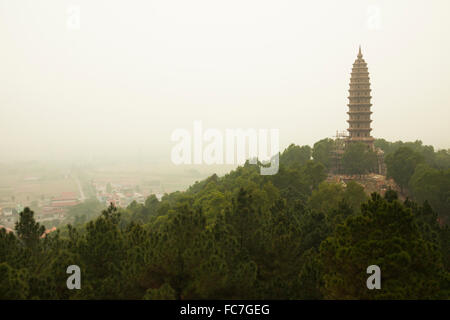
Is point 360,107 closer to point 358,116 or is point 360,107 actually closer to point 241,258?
point 358,116

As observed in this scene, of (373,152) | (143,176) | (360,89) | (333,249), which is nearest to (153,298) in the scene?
(333,249)

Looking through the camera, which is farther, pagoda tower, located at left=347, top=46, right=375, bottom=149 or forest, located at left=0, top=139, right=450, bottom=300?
pagoda tower, located at left=347, top=46, right=375, bottom=149

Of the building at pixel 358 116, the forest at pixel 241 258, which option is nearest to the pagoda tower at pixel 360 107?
the building at pixel 358 116

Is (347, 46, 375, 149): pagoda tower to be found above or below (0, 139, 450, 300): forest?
above

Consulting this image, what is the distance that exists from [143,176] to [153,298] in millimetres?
73144

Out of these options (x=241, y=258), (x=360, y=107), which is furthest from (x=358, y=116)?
(x=241, y=258)

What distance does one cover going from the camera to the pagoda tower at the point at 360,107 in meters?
57.7

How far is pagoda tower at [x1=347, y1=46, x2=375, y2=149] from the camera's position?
5774cm

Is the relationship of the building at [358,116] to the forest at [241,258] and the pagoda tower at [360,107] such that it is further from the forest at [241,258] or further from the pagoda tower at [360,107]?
the forest at [241,258]

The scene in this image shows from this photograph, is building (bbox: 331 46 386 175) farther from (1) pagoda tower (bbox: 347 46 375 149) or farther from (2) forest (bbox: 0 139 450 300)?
(2) forest (bbox: 0 139 450 300)

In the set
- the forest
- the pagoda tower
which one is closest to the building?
the pagoda tower

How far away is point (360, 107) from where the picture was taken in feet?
191
